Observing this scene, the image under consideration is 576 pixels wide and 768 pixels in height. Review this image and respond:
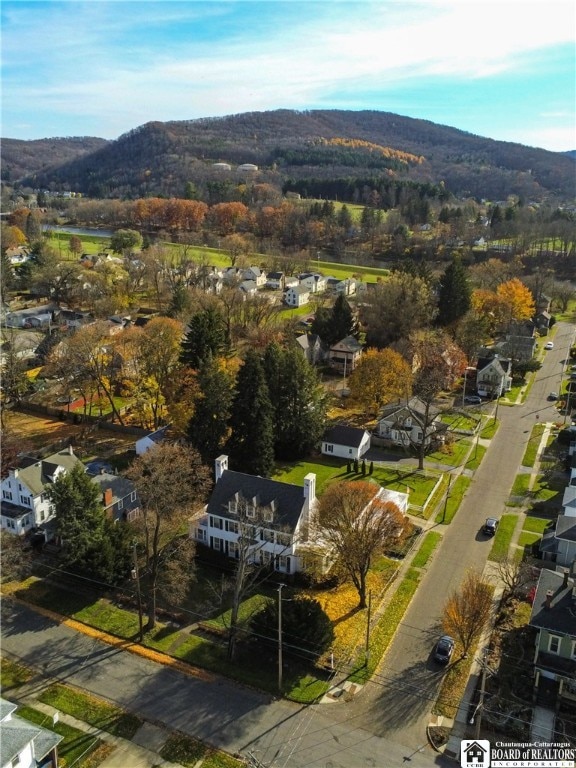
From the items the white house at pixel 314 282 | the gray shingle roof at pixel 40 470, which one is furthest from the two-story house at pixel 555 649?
the white house at pixel 314 282

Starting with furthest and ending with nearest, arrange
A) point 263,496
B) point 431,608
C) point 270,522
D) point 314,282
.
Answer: point 314,282 < point 263,496 < point 270,522 < point 431,608

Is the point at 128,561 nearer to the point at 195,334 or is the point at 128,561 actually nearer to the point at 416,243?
the point at 195,334

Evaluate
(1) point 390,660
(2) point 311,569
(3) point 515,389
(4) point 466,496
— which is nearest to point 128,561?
(2) point 311,569

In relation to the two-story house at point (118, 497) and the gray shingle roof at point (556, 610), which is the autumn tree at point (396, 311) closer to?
the two-story house at point (118, 497)

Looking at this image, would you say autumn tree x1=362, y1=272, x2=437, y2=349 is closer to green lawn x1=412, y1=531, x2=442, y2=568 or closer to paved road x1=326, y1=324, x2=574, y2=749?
paved road x1=326, y1=324, x2=574, y2=749

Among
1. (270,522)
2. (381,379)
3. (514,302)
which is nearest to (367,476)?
(381,379)

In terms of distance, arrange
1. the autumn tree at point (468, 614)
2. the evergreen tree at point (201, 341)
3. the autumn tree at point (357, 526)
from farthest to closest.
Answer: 1. the evergreen tree at point (201, 341)
2. the autumn tree at point (357, 526)
3. the autumn tree at point (468, 614)

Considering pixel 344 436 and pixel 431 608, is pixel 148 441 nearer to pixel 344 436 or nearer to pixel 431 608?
pixel 344 436
